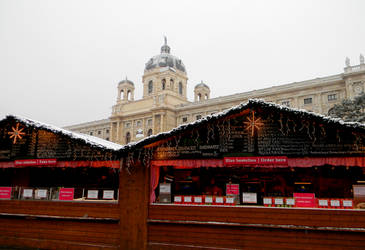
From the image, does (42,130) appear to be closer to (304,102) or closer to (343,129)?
(343,129)

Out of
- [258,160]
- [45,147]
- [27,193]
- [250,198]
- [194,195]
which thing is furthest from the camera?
[45,147]

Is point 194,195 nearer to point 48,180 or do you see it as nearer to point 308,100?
point 48,180

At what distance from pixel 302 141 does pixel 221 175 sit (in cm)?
559

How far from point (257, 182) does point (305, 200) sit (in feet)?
16.6

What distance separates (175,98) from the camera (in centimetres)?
6266

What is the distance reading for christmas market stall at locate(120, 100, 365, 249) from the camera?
8.30m

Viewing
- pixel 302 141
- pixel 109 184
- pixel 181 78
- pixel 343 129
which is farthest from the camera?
pixel 181 78

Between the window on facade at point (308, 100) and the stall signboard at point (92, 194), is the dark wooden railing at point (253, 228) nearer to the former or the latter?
the stall signboard at point (92, 194)

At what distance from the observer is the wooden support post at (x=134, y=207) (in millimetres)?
9641

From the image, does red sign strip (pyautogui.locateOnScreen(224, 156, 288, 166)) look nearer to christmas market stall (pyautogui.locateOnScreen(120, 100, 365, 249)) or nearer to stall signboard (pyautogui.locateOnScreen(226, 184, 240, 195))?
christmas market stall (pyautogui.locateOnScreen(120, 100, 365, 249))

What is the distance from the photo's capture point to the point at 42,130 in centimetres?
1146

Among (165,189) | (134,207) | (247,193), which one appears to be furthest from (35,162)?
(247,193)

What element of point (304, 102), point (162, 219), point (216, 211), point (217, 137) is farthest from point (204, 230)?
point (304, 102)

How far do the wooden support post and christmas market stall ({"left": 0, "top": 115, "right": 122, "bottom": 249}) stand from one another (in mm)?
250
